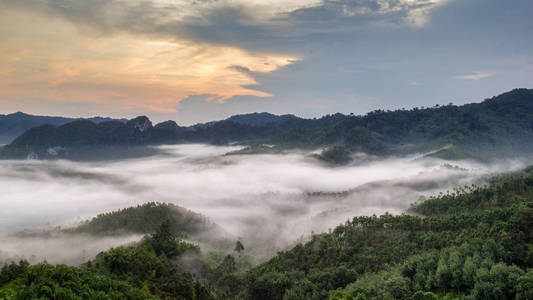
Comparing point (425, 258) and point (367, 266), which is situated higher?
point (425, 258)

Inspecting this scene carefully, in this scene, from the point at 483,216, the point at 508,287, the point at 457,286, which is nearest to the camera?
the point at 508,287

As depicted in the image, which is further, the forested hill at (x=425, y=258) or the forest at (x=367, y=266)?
the forested hill at (x=425, y=258)

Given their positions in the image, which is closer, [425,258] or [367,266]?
[425,258]

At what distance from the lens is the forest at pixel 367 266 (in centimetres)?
5616

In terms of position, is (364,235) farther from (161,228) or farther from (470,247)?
(161,228)

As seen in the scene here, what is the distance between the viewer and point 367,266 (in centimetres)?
10088

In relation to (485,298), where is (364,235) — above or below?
below

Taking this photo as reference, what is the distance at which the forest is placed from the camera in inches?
2211

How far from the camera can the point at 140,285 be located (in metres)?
77.7

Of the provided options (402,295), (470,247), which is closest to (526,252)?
(470,247)

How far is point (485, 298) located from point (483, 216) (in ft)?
170

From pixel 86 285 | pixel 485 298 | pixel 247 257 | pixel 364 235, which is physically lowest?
pixel 247 257

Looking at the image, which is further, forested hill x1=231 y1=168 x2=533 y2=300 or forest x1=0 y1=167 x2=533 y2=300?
forested hill x1=231 y1=168 x2=533 y2=300

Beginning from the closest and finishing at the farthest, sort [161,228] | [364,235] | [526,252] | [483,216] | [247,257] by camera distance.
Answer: [526,252] < [483,216] < [364,235] < [161,228] < [247,257]
